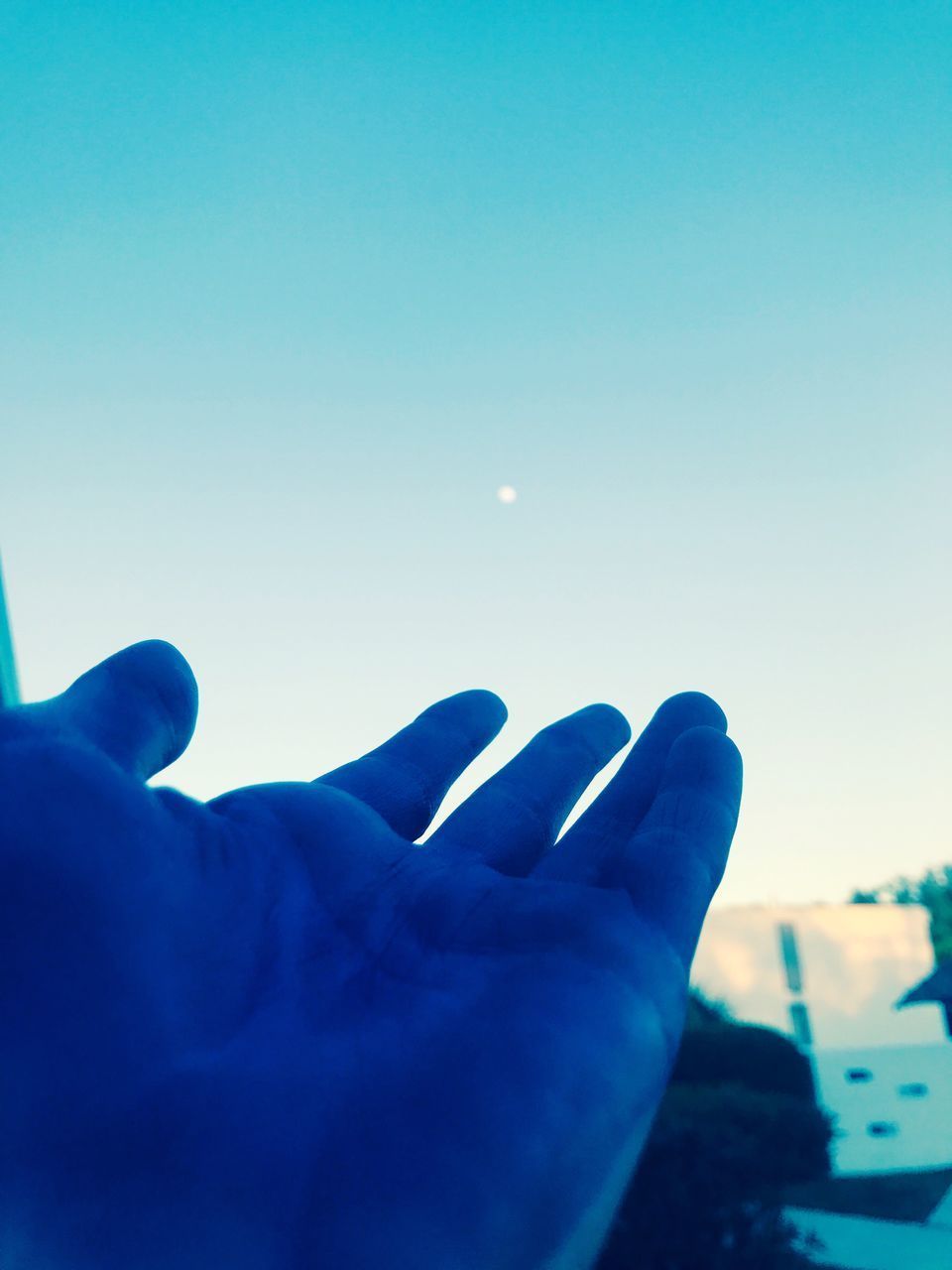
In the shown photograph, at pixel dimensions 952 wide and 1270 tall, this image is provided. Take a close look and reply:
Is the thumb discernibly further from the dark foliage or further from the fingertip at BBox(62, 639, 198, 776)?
the dark foliage

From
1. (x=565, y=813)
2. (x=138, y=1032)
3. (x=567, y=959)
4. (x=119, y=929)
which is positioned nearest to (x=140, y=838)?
(x=119, y=929)

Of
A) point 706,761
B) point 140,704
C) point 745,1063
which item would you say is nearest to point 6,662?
point 140,704

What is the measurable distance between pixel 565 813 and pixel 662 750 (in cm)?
27

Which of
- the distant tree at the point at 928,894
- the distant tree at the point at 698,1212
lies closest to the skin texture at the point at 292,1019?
the distant tree at the point at 698,1212

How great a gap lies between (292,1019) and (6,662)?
14.0 ft

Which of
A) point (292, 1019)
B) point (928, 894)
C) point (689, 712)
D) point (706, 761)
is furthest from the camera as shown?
point (928, 894)

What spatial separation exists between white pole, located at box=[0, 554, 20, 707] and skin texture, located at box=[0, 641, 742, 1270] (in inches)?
140

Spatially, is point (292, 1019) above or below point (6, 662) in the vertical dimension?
below

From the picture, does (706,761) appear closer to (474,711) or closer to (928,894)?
(474,711)

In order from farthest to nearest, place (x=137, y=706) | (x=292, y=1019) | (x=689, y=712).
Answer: (x=689, y=712), (x=137, y=706), (x=292, y=1019)

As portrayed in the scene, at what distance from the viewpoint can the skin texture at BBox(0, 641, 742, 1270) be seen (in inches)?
52.2

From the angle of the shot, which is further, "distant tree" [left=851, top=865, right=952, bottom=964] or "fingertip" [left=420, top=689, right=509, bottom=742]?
"distant tree" [left=851, top=865, right=952, bottom=964]

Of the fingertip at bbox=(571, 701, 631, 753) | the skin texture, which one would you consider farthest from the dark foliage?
the skin texture

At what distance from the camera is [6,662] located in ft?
17.3
